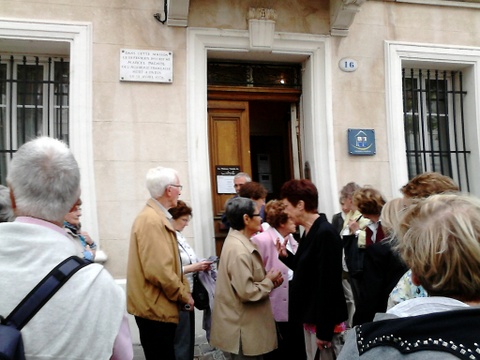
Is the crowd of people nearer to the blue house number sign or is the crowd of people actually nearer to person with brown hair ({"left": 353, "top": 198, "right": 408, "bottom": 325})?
person with brown hair ({"left": 353, "top": 198, "right": 408, "bottom": 325})

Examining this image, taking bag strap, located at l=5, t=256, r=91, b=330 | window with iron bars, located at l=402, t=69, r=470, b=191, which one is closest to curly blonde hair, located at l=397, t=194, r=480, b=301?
bag strap, located at l=5, t=256, r=91, b=330

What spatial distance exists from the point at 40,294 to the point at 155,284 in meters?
1.95

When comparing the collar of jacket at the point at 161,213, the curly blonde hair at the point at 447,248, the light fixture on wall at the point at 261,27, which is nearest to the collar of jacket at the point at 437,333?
the curly blonde hair at the point at 447,248

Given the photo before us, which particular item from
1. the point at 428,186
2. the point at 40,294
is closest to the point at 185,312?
the point at 428,186

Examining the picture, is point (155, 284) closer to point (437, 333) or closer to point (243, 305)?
point (243, 305)

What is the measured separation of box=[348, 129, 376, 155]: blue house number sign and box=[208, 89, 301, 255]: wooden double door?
2.89 ft

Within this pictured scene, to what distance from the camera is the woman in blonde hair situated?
3.56 ft

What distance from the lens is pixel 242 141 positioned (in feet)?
21.4

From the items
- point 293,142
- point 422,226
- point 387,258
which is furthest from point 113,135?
point 422,226

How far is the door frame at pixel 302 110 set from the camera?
5.84 meters

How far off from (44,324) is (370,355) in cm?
98

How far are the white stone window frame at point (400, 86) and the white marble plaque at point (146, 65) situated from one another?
126 inches

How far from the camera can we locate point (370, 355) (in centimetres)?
116

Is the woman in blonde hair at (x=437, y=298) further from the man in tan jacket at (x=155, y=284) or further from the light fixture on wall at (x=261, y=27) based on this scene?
the light fixture on wall at (x=261, y=27)
